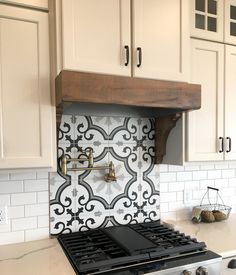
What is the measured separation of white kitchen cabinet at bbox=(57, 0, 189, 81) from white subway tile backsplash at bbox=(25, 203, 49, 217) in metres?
0.90

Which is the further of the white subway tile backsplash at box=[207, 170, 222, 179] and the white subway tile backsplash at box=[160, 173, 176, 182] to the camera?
the white subway tile backsplash at box=[207, 170, 222, 179]

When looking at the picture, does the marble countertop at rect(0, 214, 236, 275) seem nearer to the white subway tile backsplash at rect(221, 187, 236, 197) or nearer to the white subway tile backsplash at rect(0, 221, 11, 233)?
the white subway tile backsplash at rect(0, 221, 11, 233)

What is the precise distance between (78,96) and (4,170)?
524 millimetres

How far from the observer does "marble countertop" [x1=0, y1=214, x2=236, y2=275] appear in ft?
4.05

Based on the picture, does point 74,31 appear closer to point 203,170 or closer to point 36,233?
point 36,233

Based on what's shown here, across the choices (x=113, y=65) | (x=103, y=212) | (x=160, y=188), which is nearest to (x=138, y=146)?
(x=160, y=188)

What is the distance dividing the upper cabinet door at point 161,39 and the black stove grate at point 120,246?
94 centimetres

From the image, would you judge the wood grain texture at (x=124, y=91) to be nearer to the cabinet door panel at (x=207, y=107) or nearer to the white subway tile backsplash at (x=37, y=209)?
the cabinet door panel at (x=207, y=107)

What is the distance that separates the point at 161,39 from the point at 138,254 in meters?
1.18

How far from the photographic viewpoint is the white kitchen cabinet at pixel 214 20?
1736 mm

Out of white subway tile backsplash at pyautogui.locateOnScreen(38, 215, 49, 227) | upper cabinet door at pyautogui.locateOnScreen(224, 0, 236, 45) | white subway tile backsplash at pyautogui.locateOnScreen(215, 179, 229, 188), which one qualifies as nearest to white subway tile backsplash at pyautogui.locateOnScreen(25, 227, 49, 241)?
white subway tile backsplash at pyautogui.locateOnScreen(38, 215, 49, 227)

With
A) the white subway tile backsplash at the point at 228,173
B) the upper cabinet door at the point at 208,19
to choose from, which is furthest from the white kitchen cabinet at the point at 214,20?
the white subway tile backsplash at the point at 228,173

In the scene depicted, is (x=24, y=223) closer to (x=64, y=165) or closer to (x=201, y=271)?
(x=64, y=165)

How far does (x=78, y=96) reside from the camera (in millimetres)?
1229
